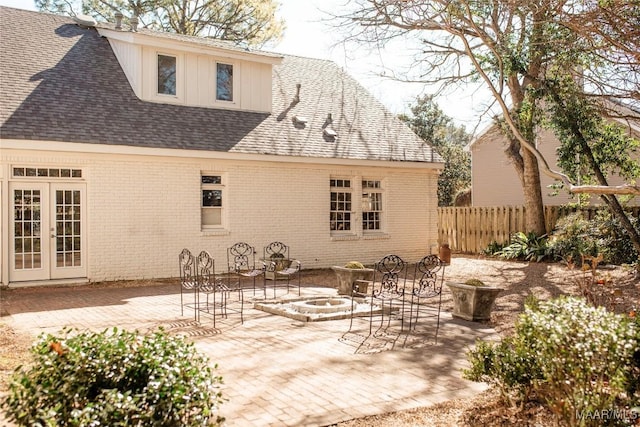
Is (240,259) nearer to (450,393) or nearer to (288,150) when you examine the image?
(288,150)

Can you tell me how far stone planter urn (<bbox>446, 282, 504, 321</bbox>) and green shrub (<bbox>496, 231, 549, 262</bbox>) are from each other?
9.16m

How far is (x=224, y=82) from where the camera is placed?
54.3 ft

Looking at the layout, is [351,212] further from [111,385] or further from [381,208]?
[111,385]

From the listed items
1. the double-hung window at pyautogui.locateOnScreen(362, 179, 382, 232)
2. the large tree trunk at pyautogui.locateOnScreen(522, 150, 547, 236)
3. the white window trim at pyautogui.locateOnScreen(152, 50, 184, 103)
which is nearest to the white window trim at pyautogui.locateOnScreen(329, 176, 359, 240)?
the double-hung window at pyautogui.locateOnScreen(362, 179, 382, 232)

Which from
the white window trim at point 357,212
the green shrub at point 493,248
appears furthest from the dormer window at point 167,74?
the green shrub at point 493,248

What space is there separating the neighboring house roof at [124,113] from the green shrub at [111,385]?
33.9 ft

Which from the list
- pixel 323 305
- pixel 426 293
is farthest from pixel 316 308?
pixel 426 293

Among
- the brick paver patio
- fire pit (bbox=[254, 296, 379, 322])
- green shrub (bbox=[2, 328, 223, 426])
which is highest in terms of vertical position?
green shrub (bbox=[2, 328, 223, 426])

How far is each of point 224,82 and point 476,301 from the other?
10689 millimetres

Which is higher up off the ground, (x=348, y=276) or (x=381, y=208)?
(x=381, y=208)

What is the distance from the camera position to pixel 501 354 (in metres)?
4.87

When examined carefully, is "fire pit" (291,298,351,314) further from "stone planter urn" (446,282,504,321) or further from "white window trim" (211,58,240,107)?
"white window trim" (211,58,240,107)

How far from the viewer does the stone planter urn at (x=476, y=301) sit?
914cm

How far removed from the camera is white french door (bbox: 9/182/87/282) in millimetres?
12500
